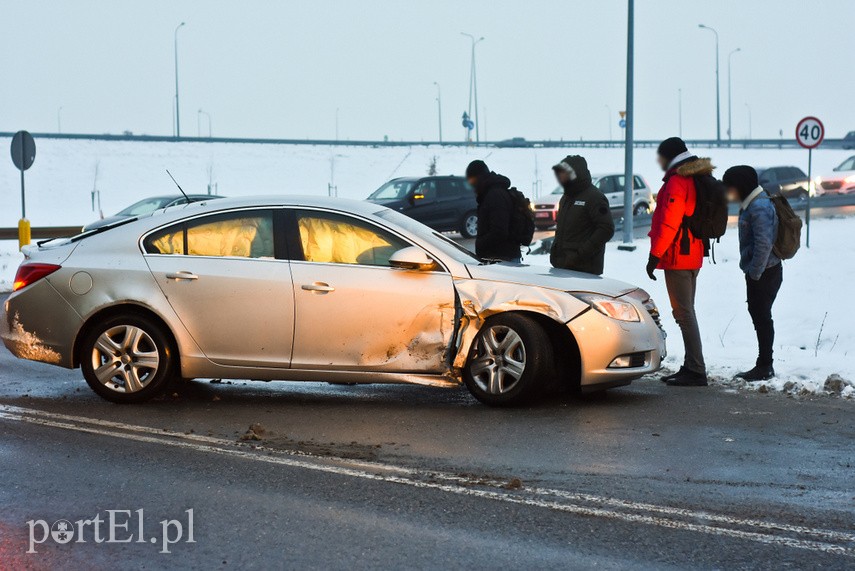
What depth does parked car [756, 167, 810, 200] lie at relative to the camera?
3756 cm

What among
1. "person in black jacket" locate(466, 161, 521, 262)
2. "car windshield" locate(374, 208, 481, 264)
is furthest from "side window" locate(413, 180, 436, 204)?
"car windshield" locate(374, 208, 481, 264)

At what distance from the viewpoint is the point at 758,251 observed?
9281mm

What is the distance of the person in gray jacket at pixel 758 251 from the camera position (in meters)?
9.24

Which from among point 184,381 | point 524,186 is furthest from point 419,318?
point 524,186

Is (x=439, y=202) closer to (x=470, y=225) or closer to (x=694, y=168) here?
(x=470, y=225)

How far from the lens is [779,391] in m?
8.70

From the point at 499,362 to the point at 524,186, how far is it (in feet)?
232

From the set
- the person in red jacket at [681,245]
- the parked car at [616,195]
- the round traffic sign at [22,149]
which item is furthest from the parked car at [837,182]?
the person in red jacket at [681,245]

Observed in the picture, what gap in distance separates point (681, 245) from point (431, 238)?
82.0 inches

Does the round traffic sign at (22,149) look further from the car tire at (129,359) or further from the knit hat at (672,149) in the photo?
the knit hat at (672,149)

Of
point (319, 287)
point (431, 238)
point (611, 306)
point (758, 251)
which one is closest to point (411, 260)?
point (431, 238)

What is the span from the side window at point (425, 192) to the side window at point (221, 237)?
62.8 ft

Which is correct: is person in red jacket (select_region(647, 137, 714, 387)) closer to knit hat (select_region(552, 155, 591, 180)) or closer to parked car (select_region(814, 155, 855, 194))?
knit hat (select_region(552, 155, 591, 180))

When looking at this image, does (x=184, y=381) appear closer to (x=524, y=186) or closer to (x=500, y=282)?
(x=500, y=282)
